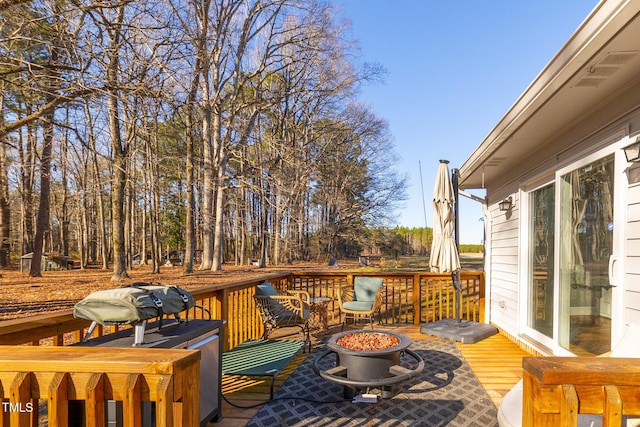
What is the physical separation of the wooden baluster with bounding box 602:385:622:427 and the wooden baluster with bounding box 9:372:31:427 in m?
1.71

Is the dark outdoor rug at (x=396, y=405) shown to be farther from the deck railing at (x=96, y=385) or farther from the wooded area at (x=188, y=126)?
the wooded area at (x=188, y=126)

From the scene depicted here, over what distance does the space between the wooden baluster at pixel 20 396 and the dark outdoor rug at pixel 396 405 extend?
1731 millimetres

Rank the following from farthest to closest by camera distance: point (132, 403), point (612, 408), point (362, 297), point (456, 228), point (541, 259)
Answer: point (362, 297), point (456, 228), point (541, 259), point (132, 403), point (612, 408)

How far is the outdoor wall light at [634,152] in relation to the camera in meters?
2.34

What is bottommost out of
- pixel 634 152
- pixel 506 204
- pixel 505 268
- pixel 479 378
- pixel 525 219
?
pixel 479 378

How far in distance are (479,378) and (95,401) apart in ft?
11.0

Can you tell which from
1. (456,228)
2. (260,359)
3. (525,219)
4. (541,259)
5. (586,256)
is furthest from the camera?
(456,228)

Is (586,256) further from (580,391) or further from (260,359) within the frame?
(260,359)

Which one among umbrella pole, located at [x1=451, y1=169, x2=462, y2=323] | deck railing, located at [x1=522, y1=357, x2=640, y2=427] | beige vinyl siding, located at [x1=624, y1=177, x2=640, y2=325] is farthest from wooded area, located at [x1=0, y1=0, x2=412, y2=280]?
beige vinyl siding, located at [x1=624, y1=177, x2=640, y2=325]

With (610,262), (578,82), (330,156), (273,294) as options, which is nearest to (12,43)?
(273,294)

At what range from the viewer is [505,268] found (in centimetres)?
507

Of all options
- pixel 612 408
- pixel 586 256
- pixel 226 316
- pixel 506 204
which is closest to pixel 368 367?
pixel 226 316

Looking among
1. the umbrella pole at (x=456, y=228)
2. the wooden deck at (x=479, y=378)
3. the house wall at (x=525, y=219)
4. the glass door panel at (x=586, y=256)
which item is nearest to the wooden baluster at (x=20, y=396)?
the wooden deck at (x=479, y=378)

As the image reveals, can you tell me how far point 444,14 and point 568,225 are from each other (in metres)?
7.41
